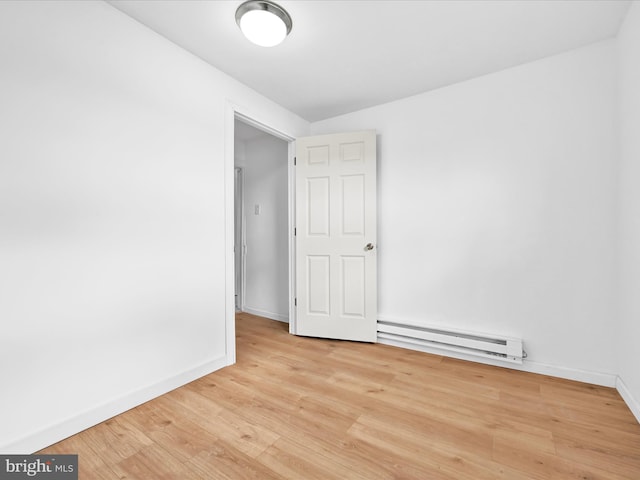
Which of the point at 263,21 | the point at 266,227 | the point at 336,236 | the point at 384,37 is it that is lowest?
the point at 336,236

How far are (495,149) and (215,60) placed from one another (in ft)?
7.81

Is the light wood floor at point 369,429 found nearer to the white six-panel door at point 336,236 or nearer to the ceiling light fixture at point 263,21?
the white six-panel door at point 336,236

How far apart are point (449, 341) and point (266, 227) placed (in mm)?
2588

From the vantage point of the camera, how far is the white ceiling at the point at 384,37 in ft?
5.83

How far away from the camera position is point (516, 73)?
238cm

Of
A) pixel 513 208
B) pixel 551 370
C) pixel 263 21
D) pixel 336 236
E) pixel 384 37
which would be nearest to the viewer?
pixel 263 21

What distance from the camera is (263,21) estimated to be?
68.6 inches

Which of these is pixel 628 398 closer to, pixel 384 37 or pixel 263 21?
pixel 384 37

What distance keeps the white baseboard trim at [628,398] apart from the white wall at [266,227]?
3.04 m

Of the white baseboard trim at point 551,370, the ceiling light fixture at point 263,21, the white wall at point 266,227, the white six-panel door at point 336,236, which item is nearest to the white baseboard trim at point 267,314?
the white wall at point 266,227

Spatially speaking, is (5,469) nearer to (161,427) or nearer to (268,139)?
(161,427)

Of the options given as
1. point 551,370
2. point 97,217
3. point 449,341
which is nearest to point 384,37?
point 97,217

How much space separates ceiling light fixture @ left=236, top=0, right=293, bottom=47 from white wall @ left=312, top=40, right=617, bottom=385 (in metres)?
1.55

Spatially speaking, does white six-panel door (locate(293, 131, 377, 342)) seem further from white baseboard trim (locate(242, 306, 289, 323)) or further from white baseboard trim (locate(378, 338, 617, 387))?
white baseboard trim (locate(378, 338, 617, 387))
